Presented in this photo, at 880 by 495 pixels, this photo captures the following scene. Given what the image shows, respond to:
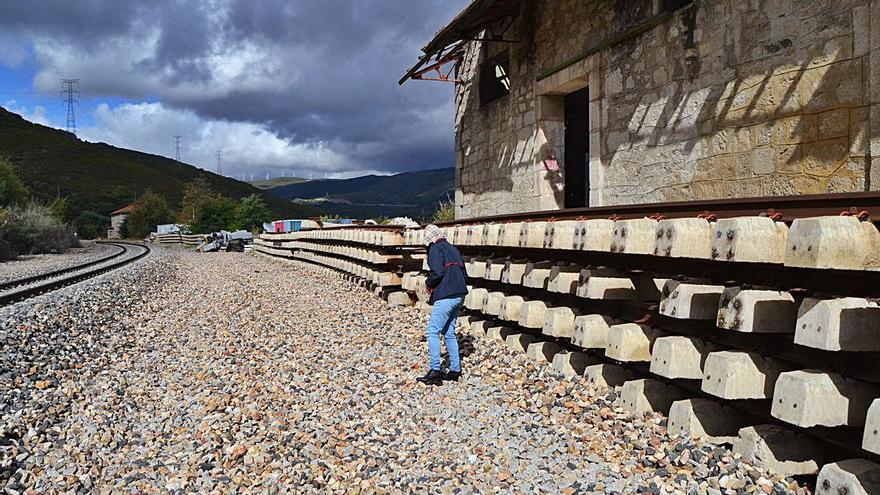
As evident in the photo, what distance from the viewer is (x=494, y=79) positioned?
44.0ft

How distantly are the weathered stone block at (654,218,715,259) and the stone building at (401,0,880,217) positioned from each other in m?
2.73

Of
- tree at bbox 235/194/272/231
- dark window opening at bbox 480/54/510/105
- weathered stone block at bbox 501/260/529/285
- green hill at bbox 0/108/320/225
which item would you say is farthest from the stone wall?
green hill at bbox 0/108/320/225

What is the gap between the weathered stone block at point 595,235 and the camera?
4902 millimetres

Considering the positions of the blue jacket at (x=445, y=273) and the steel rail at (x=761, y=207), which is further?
the blue jacket at (x=445, y=273)

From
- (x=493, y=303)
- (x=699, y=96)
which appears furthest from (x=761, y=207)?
(x=699, y=96)

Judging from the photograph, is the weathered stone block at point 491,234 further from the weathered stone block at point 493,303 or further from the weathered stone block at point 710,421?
the weathered stone block at point 710,421

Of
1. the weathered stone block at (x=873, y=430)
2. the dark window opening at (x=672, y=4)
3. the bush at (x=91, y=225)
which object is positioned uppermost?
the dark window opening at (x=672, y=4)

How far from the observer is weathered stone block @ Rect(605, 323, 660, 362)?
4711 millimetres

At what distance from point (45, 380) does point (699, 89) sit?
8.37 meters

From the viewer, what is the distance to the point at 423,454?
446 centimetres

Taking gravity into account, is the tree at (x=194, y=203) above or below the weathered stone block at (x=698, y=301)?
above

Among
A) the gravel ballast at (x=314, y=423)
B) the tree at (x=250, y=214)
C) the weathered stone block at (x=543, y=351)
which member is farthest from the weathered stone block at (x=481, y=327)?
the tree at (x=250, y=214)

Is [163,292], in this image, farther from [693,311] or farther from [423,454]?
[693,311]

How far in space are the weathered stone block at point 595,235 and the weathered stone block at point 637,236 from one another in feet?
0.72
